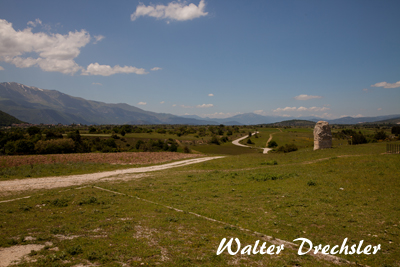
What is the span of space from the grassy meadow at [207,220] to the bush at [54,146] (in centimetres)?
5148

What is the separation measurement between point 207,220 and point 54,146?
65.5 metres

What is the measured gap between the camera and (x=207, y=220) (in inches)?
426

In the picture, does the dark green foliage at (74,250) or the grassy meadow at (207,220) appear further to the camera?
the grassy meadow at (207,220)

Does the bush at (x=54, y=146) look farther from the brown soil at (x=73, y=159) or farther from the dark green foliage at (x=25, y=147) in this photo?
the brown soil at (x=73, y=159)

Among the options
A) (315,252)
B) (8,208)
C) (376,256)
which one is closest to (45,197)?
(8,208)

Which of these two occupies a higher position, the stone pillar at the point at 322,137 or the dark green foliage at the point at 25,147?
the stone pillar at the point at 322,137

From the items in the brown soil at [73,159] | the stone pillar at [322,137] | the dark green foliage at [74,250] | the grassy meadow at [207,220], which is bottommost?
the brown soil at [73,159]

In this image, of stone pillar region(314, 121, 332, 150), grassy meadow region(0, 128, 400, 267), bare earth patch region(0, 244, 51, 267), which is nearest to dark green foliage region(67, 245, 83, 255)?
grassy meadow region(0, 128, 400, 267)

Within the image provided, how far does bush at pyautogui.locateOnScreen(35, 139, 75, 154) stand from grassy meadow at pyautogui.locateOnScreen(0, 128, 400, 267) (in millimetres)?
51475

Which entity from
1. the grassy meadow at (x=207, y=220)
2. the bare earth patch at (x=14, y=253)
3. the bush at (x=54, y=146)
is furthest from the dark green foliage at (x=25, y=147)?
the bare earth patch at (x=14, y=253)

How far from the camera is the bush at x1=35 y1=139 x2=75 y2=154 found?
194ft

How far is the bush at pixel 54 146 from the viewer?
59250 mm

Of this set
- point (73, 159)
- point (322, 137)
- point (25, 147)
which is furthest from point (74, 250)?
point (25, 147)

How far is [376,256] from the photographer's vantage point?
7270mm
